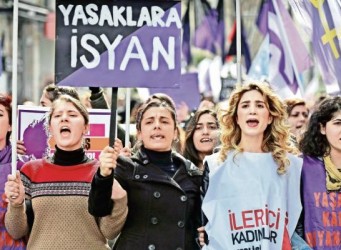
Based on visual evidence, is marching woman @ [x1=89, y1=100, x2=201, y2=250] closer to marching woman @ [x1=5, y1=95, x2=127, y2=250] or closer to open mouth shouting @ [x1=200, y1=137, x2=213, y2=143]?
marching woman @ [x1=5, y1=95, x2=127, y2=250]

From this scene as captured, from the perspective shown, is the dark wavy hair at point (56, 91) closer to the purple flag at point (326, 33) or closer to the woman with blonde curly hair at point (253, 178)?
the purple flag at point (326, 33)

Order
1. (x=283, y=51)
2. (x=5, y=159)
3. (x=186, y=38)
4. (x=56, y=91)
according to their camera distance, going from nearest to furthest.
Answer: (x=5, y=159) → (x=56, y=91) → (x=283, y=51) → (x=186, y=38)

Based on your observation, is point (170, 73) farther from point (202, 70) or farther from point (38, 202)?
point (202, 70)

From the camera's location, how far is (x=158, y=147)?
7.06 meters

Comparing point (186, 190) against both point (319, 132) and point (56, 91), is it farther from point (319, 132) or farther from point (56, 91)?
point (56, 91)

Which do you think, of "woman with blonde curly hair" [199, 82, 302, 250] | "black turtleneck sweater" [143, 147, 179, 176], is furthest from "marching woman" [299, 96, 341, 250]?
"black turtleneck sweater" [143, 147, 179, 176]

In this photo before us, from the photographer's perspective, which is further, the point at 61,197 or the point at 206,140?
the point at 206,140

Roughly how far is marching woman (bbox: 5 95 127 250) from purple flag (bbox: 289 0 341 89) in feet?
5.95

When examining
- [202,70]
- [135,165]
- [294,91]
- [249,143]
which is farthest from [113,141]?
[202,70]

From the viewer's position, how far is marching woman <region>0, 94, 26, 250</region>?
7387mm

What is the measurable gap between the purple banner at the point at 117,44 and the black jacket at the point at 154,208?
0.50m

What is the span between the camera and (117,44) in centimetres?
708

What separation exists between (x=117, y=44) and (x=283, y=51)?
414 centimetres

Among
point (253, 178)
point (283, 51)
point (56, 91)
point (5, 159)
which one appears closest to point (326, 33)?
point (253, 178)
